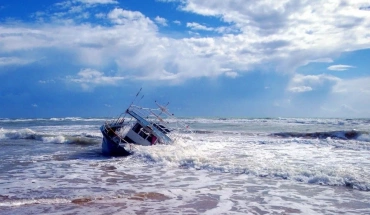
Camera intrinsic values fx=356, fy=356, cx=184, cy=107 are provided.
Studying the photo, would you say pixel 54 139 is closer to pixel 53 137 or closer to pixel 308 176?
pixel 53 137

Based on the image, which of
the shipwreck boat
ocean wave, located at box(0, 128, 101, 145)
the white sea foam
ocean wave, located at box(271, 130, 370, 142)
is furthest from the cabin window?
ocean wave, located at box(271, 130, 370, 142)

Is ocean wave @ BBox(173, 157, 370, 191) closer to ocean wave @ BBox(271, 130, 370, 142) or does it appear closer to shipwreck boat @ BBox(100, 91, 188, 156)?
shipwreck boat @ BBox(100, 91, 188, 156)

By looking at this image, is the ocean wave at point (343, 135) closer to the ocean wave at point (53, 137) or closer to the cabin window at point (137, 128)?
the ocean wave at point (53, 137)

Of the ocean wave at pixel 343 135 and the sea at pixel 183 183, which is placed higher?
the ocean wave at pixel 343 135

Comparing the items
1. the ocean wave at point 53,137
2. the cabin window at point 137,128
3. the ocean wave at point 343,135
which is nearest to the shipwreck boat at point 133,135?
the cabin window at point 137,128

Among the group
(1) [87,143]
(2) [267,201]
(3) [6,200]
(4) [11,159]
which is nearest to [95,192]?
(3) [6,200]

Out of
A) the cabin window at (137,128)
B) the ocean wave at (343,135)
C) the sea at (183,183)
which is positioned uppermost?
the cabin window at (137,128)

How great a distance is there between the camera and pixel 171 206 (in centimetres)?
977

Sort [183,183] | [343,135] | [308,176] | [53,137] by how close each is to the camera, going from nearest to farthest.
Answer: [183,183]
[308,176]
[53,137]
[343,135]

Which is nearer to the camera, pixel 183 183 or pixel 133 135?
pixel 183 183

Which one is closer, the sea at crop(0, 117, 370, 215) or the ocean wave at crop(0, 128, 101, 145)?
the sea at crop(0, 117, 370, 215)

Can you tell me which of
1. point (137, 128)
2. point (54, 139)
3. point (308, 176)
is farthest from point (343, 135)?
point (54, 139)

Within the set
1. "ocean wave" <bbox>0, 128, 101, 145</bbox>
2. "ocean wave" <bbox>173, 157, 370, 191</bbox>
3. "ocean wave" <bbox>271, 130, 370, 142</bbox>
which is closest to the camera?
"ocean wave" <bbox>173, 157, 370, 191</bbox>

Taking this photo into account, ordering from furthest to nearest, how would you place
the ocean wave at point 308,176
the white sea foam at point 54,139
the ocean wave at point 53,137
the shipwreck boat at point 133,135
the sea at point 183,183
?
1. the white sea foam at point 54,139
2. the ocean wave at point 53,137
3. the shipwreck boat at point 133,135
4. the ocean wave at point 308,176
5. the sea at point 183,183
